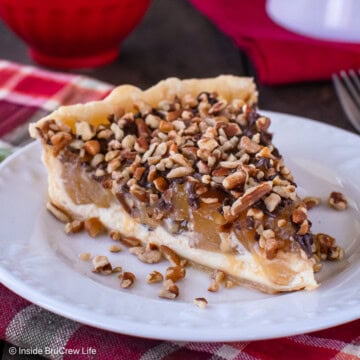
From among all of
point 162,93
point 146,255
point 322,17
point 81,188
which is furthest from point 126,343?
point 322,17

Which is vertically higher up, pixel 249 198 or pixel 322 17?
pixel 249 198

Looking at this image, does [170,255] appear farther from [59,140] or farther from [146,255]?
[59,140]

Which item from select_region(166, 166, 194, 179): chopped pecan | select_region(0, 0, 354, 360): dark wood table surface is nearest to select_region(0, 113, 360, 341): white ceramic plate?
select_region(166, 166, 194, 179): chopped pecan

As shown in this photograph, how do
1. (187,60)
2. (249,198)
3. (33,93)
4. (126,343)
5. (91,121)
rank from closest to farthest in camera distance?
1. (126,343)
2. (249,198)
3. (91,121)
4. (33,93)
5. (187,60)

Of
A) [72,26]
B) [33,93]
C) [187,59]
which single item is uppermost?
[72,26]

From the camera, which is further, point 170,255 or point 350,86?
point 350,86
